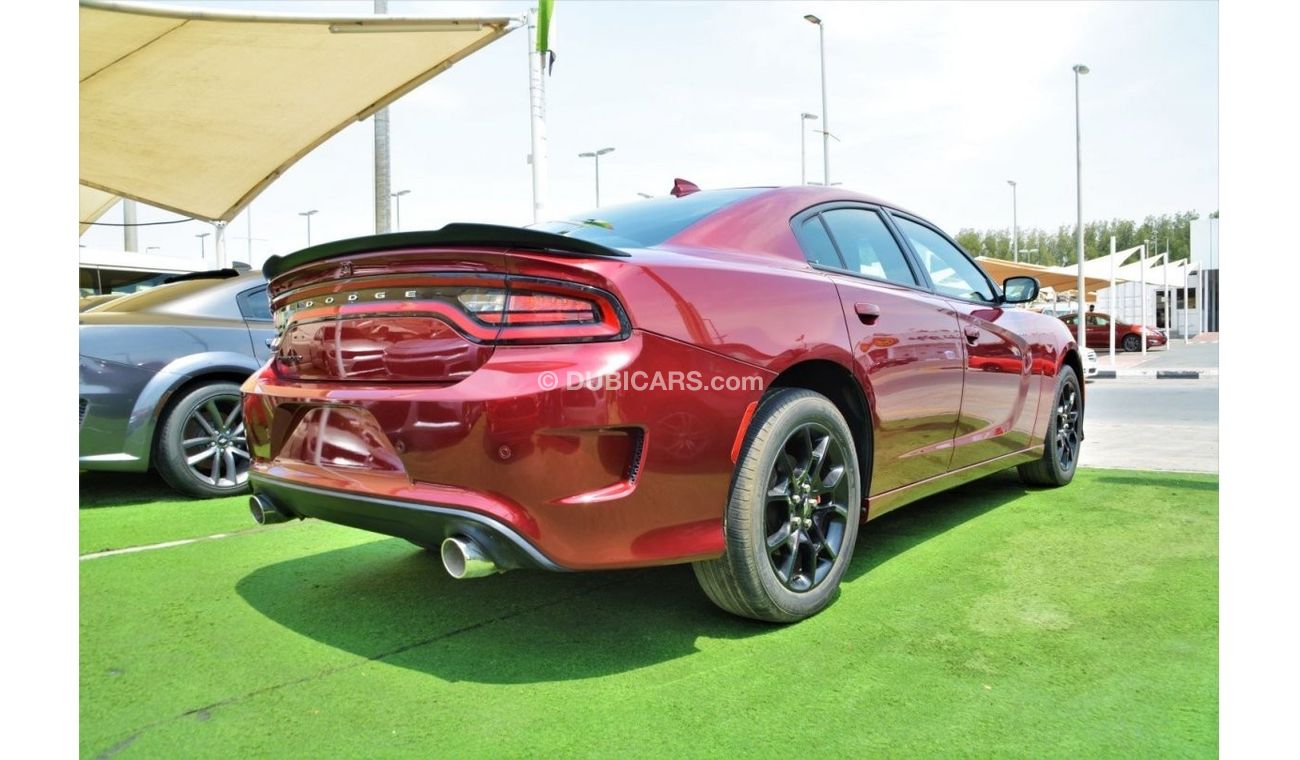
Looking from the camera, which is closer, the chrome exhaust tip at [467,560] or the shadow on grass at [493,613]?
the chrome exhaust tip at [467,560]

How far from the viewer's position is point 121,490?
5.26 meters

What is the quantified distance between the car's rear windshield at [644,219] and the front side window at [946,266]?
104 cm

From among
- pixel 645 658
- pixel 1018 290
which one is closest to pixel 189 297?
pixel 645 658

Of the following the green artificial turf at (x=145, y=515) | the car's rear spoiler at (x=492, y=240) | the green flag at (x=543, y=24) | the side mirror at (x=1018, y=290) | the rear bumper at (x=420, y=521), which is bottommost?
the green artificial turf at (x=145, y=515)

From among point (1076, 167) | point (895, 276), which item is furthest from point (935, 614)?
point (1076, 167)

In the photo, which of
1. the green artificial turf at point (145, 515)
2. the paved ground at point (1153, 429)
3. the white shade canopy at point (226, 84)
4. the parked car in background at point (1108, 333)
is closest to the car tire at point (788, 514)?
the green artificial turf at point (145, 515)

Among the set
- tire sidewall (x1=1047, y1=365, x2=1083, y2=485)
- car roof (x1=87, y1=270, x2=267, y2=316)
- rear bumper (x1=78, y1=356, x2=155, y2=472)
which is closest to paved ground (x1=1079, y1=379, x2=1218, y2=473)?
tire sidewall (x1=1047, y1=365, x2=1083, y2=485)

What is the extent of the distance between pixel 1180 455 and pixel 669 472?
547 cm

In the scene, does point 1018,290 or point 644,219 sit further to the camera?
point 1018,290

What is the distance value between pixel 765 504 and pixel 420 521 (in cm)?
97

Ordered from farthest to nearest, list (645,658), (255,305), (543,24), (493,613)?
(543,24), (255,305), (493,613), (645,658)

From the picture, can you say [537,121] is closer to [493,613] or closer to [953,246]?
[953,246]

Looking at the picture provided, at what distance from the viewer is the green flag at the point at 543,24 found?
306 inches

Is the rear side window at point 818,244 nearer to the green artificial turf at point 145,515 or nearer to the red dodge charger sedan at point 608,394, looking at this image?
the red dodge charger sedan at point 608,394
